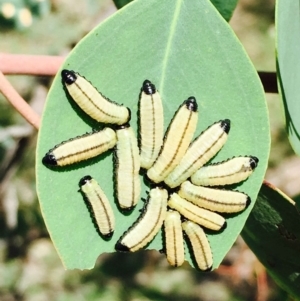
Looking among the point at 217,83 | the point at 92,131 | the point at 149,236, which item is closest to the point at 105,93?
the point at 92,131

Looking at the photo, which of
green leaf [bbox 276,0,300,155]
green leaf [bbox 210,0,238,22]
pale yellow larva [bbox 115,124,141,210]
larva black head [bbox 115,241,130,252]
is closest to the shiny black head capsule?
larva black head [bbox 115,241,130,252]

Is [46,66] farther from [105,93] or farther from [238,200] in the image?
[238,200]

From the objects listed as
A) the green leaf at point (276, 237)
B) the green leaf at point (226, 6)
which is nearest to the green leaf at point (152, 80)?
the green leaf at point (276, 237)

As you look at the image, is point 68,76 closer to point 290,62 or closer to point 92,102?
point 92,102

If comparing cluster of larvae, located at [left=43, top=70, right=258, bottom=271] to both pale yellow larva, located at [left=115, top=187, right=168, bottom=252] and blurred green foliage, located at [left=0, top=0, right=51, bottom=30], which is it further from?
blurred green foliage, located at [left=0, top=0, right=51, bottom=30]

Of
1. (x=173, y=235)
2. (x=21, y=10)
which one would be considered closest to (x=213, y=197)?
(x=173, y=235)

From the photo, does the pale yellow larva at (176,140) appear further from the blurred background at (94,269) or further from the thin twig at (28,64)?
the blurred background at (94,269)
